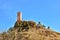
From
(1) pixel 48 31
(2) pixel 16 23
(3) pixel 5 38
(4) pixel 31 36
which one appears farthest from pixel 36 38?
(2) pixel 16 23

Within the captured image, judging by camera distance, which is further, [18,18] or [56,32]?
[18,18]

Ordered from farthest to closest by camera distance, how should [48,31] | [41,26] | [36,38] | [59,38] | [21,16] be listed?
[21,16], [41,26], [48,31], [59,38], [36,38]

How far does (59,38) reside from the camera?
2997cm

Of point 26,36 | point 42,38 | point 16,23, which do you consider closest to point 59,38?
point 42,38

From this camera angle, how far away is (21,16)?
3900 cm

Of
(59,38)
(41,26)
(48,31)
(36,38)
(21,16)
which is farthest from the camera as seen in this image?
(21,16)

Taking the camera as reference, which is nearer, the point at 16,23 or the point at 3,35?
the point at 3,35

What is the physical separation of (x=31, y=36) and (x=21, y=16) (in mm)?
12277

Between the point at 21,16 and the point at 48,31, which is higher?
the point at 21,16

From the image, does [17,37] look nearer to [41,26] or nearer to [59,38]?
[59,38]

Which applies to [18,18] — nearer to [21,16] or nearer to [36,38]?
[21,16]

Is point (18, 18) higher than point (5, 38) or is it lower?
higher

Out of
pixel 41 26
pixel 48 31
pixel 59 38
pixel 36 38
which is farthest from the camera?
pixel 41 26

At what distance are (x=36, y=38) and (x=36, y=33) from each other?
112 centimetres
